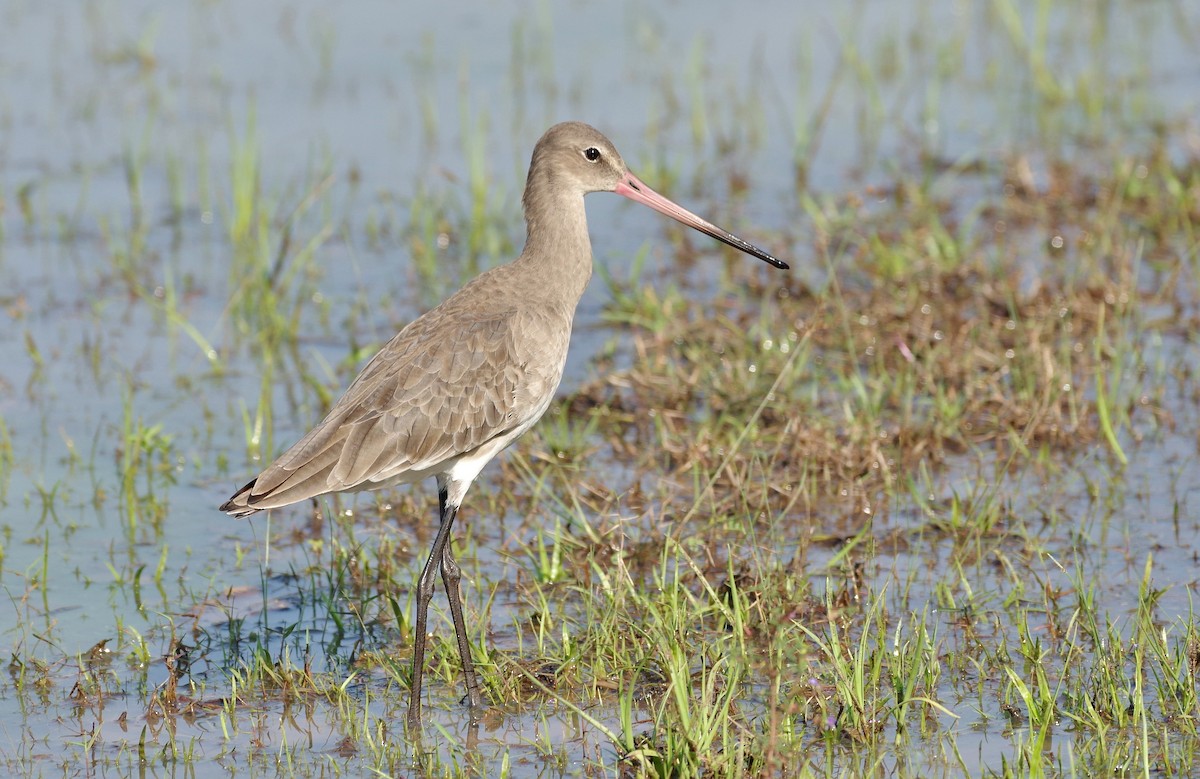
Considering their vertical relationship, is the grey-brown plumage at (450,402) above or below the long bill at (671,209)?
below

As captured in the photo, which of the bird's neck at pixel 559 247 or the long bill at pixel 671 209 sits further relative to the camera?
the long bill at pixel 671 209

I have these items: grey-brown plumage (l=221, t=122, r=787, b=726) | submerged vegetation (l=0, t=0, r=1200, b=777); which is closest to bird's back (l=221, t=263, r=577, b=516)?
grey-brown plumage (l=221, t=122, r=787, b=726)

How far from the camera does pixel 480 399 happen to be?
228 inches

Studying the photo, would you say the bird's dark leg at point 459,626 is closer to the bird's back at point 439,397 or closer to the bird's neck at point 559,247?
the bird's back at point 439,397

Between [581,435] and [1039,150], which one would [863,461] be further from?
[1039,150]

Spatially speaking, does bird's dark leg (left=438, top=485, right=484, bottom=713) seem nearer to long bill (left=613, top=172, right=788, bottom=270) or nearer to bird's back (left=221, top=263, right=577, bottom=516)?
bird's back (left=221, top=263, right=577, bottom=516)

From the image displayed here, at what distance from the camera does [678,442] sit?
23.3ft

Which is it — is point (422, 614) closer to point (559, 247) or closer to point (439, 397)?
point (439, 397)

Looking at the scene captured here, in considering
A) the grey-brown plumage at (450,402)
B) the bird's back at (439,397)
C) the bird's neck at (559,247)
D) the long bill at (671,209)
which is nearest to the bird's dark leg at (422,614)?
the grey-brown plumage at (450,402)

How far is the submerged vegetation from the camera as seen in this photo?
5.24 m

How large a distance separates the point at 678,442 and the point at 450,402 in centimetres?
157

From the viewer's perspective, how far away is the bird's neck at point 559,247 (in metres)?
6.21

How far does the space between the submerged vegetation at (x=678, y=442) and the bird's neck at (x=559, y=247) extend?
0.81 meters

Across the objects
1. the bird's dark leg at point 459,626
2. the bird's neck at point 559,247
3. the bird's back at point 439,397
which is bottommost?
the bird's dark leg at point 459,626
